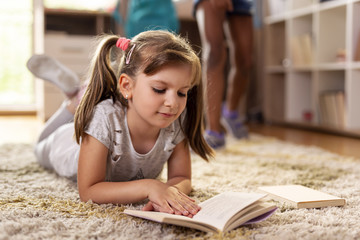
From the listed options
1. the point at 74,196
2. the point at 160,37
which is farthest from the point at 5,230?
the point at 160,37

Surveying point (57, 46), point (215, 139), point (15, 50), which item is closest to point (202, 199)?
point (215, 139)

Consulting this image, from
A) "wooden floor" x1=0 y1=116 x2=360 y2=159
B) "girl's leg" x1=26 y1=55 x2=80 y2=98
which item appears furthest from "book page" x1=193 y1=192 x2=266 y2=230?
"wooden floor" x1=0 y1=116 x2=360 y2=159

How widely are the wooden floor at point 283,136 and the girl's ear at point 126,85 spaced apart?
118cm

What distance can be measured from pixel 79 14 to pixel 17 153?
184cm

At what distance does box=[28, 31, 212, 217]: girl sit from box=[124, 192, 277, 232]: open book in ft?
0.14

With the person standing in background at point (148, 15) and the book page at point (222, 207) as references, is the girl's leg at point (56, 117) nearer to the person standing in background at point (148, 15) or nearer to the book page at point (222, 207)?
the book page at point (222, 207)

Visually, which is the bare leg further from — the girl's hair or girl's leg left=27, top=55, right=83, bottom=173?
the girl's hair

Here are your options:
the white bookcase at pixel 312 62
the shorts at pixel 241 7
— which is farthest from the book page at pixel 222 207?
the white bookcase at pixel 312 62

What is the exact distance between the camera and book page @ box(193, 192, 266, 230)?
31.8 inches

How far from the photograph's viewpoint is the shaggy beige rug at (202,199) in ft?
2.65

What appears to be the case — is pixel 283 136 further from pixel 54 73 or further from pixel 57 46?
pixel 57 46

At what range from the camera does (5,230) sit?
79 cm

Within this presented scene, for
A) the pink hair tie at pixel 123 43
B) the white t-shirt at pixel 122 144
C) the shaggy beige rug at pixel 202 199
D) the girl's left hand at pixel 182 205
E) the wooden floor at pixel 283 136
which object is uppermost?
the pink hair tie at pixel 123 43

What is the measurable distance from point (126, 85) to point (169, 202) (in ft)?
1.03
